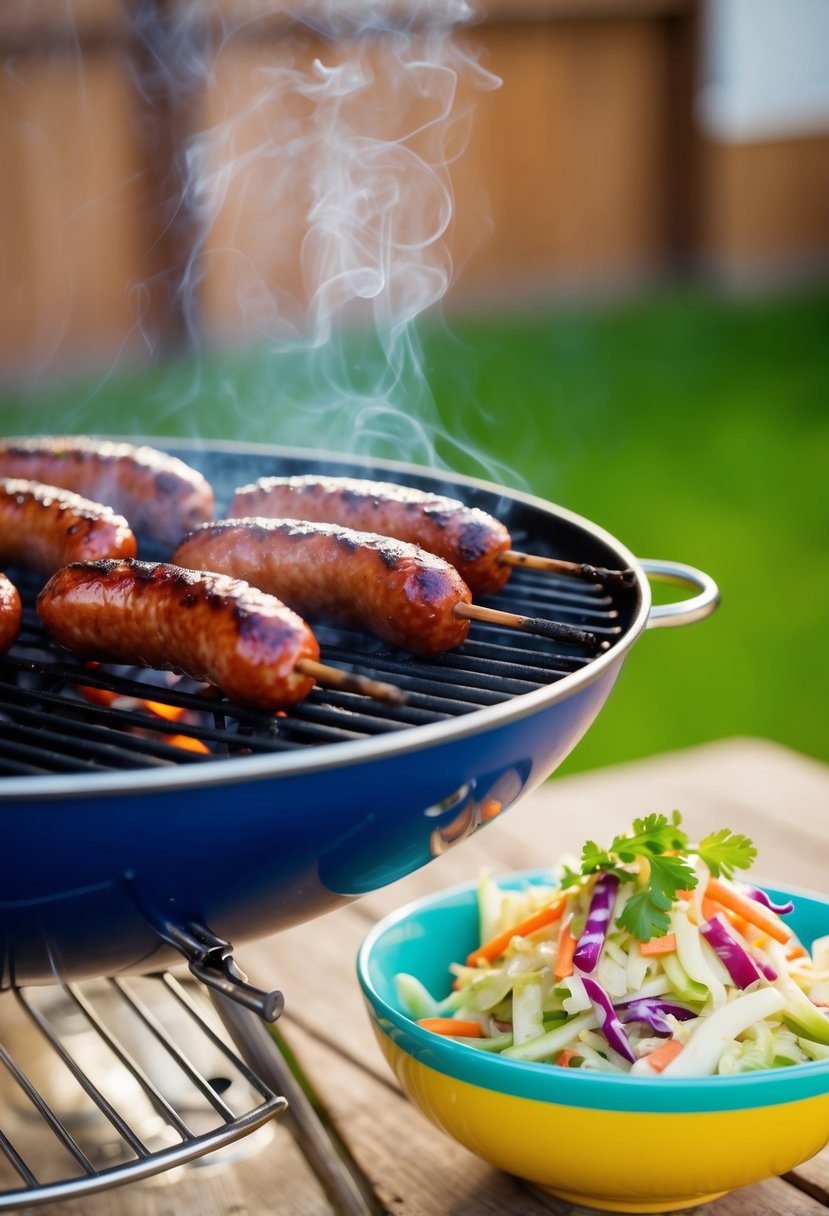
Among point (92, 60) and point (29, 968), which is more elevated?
point (92, 60)

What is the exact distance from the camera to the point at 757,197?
1068 cm

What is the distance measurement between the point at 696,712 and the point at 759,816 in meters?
1.83

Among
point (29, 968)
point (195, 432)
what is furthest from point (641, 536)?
point (29, 968)

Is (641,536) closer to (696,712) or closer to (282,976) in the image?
(696,712)

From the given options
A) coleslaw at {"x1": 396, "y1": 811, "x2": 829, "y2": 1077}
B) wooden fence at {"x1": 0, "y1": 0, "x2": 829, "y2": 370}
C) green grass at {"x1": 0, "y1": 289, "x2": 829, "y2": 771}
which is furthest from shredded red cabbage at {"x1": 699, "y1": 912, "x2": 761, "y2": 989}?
wooden fence at {"x1": 0, "y1": 0, "x2": 829, "y2": 370}

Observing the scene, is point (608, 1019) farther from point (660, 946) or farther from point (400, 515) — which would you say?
point (400, 515)

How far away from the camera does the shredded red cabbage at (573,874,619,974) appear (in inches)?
72.1

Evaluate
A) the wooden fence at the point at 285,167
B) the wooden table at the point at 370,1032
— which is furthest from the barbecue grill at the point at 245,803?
the wooden fence at the point at 285,167

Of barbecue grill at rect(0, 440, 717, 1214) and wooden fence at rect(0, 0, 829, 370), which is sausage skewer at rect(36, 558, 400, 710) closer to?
barbecue grill at rect(0, 440, 717, 1214)

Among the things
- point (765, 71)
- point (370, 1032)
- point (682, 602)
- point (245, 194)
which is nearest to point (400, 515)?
point (682, 602)

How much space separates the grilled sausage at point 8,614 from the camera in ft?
6.33

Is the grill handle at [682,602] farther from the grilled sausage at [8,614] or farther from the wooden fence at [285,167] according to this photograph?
the wooden fence at [285,167]

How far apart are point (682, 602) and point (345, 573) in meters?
0.54

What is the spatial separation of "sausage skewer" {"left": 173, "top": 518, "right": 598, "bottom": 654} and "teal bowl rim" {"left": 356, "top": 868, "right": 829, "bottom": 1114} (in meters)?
0.57
